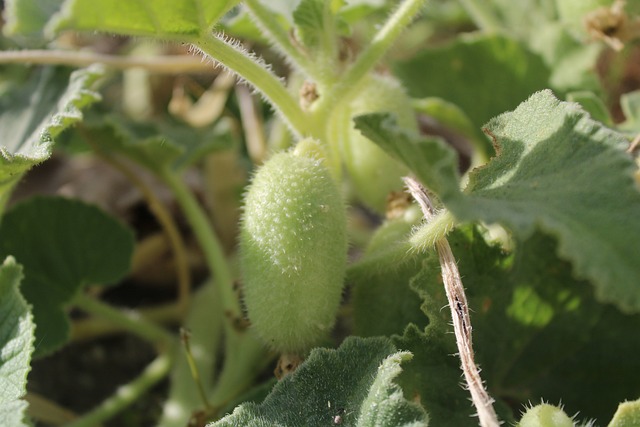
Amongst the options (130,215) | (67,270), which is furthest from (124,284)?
(67,270)

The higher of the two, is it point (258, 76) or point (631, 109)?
point (258, 76)

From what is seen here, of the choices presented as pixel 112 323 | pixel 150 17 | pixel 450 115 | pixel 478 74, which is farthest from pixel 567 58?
pixel 112 323

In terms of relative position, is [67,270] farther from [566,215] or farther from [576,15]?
[576,15]

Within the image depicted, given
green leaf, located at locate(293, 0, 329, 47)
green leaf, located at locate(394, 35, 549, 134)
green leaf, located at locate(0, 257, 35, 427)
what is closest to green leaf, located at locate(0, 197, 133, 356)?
green leaf, located at locate(0, 257, 35, 427)

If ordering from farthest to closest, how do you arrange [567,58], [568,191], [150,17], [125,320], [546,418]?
[567,58] < [125,320] < [150,17] < [546,418] < [568,191]

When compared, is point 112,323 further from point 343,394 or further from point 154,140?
point 343,394

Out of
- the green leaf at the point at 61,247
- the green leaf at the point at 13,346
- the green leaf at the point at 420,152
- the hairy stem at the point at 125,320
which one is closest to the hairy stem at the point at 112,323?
the hairy stem at the point at 125,320

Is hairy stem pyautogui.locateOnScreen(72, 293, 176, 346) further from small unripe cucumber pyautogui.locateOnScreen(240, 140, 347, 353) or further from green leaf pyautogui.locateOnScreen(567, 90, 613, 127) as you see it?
green leaf pyautogui.locateOnScreen(567, 90, 613, 127)

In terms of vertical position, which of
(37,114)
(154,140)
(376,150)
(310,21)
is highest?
(37,114)
